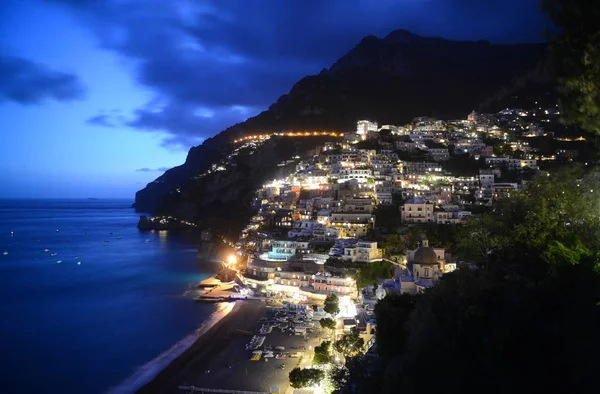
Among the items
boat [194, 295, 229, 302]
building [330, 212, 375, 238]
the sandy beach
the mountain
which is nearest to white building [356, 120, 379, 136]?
the mountain

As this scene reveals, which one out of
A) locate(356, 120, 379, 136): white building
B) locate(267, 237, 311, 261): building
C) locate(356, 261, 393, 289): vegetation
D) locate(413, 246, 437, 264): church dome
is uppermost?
locate(356, 120, 379, 136): white building

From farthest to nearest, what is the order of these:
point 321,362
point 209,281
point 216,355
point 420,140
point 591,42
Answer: point 420,140, point 209,281, point 216,355, point 321,362, point 591,42

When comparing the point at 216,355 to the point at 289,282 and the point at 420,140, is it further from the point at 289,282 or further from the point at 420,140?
the point at 420,140

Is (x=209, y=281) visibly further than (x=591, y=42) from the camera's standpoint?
Yes

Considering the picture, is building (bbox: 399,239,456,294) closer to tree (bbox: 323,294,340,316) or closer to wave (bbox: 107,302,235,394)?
tree (bbox: 323,294,340,316)

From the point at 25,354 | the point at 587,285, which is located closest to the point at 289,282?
the point at 25,354

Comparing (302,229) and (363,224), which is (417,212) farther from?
(302,229)

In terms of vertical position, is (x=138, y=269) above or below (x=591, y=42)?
below
